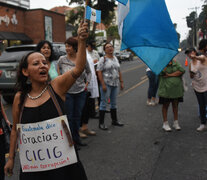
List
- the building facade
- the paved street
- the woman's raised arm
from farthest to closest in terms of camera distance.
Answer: the building facade
the paved street
the woman's raised arm

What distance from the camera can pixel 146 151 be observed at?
Result: 14.4 feet

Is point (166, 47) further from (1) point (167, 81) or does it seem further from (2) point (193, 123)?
(2) point (193, 123)

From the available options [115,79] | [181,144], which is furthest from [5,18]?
[181,144]

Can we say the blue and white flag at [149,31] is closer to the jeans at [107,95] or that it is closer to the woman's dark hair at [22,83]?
the woman's dark hair at [22,83]

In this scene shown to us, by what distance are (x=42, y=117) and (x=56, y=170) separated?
16.8 inches

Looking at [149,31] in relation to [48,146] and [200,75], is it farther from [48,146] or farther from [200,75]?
[200,75]

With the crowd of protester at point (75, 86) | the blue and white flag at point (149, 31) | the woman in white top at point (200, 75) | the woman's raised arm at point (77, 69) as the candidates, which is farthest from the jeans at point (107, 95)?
the woman's raised arm at point (77, 69)

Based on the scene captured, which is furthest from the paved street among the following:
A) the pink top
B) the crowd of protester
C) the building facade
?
the building facade

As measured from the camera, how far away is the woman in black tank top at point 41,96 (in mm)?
2102

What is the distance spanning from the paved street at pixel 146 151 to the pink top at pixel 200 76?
2.91ft

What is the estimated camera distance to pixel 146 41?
10.4 ft

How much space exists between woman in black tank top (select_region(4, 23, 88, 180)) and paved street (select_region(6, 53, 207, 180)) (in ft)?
4.81

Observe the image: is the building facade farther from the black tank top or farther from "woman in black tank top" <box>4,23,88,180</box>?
the black tank top

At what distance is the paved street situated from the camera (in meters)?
3.56
